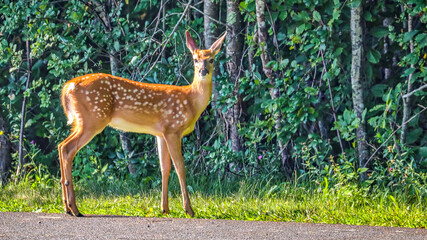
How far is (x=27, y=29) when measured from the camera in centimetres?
1009

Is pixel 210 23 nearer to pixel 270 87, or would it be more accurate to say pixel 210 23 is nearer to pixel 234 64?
pixel 234 64

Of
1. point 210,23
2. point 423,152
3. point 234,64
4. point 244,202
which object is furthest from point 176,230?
point 210,23

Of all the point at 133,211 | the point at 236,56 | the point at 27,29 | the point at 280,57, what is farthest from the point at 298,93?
the point at 27,29

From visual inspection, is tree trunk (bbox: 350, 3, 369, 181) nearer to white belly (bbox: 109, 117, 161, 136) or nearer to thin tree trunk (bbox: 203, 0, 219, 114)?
thin tree trunk (bbox: 203, 0, 219, 114)

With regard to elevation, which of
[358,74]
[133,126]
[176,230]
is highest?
[358,74]

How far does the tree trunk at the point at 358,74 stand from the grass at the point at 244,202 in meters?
0.68

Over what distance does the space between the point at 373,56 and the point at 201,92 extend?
222cm

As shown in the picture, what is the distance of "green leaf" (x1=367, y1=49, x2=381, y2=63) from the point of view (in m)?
8.69

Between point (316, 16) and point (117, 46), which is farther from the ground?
point (316, 16)

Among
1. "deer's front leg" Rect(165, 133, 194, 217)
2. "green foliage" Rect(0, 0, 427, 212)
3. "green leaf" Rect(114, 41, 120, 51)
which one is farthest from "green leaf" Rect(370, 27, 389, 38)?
"green leaf" Rect(114, 41, 120, 51)

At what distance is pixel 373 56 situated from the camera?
873 centimetres

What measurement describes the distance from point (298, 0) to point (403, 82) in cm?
161

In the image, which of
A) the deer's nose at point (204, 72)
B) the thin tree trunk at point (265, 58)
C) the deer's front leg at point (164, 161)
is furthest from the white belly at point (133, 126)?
the thin tree trunk at point (265, 58)

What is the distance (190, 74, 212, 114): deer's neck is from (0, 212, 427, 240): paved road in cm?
126
